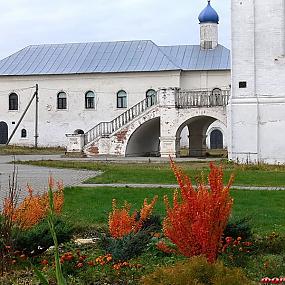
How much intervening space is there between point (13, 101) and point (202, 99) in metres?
21.5

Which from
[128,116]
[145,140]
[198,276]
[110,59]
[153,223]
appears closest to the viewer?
[198,276]

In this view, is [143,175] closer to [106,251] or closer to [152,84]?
[106,251]

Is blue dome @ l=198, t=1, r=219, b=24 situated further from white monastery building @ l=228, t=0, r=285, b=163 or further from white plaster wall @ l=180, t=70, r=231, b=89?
white monastery building @ l=228, t=0, r=285, b=163

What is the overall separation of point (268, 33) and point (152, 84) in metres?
20.1

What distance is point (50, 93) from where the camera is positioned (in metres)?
48.5

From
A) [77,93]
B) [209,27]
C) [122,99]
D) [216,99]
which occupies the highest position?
[209,27]

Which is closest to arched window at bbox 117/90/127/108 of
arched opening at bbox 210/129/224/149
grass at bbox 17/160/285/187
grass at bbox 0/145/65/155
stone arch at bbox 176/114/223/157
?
grass at bbox 0/145/65/155

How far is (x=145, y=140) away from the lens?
129 feet

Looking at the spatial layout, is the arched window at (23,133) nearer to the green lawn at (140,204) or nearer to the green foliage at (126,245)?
the green lawn at (140,204)

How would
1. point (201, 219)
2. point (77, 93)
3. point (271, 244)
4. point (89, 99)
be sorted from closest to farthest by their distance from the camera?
point (201, 219) → point (271, 244) → point (89, 99) → point (77, 93)

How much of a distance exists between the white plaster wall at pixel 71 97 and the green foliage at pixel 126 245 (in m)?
38.7

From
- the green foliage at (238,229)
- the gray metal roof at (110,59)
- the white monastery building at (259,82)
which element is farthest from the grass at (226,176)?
the gray metal roof at (110,59)

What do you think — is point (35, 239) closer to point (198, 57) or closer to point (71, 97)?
point (71, 97)

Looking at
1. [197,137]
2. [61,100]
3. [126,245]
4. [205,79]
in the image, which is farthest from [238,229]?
[61,100]
